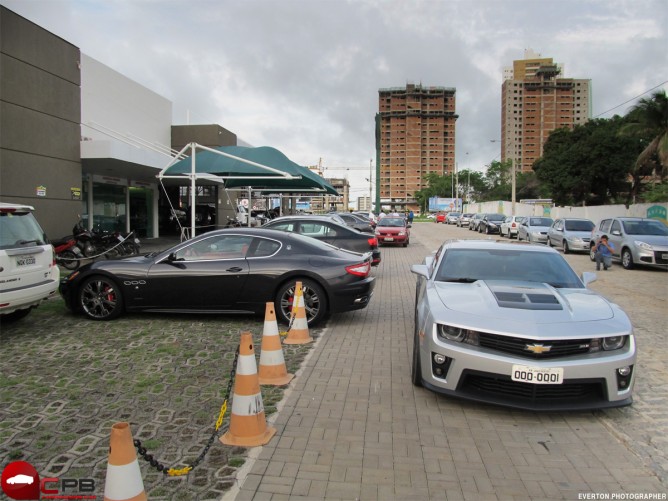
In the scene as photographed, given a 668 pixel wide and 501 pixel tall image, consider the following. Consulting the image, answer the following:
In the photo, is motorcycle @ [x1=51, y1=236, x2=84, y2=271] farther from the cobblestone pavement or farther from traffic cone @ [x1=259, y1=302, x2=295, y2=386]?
traffic cone @ [x1=259, y1=302, x2=295, y2=386]

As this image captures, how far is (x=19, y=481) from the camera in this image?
2.11 metres

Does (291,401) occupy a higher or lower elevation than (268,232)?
lower

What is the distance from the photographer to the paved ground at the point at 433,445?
10.7 ft

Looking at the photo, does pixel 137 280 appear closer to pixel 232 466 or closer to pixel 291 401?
pixel 291 401

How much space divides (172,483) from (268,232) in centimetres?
497

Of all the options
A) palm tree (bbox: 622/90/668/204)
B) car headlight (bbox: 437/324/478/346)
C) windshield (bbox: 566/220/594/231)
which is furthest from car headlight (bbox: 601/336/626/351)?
palm tree (bbox: 622/90/668/204)

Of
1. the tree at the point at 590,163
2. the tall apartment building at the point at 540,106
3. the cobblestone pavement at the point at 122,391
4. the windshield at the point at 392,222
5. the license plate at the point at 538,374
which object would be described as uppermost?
the tall apartment building at the point at 540,106

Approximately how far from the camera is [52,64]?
15211 mm

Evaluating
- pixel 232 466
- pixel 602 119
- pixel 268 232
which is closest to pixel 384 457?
pixel 232 466

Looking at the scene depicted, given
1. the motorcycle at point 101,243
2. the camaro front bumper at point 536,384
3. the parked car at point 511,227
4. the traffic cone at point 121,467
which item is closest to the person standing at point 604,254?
the camaro front bumper at point 536,384

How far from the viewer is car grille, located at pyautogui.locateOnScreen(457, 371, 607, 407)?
414 cm

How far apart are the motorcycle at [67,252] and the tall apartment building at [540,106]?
7412 centimetres

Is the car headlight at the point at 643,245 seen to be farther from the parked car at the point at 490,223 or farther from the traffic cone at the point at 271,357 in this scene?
the parked car at the point at 490,223

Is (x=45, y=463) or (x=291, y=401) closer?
(x=45, y=463)
